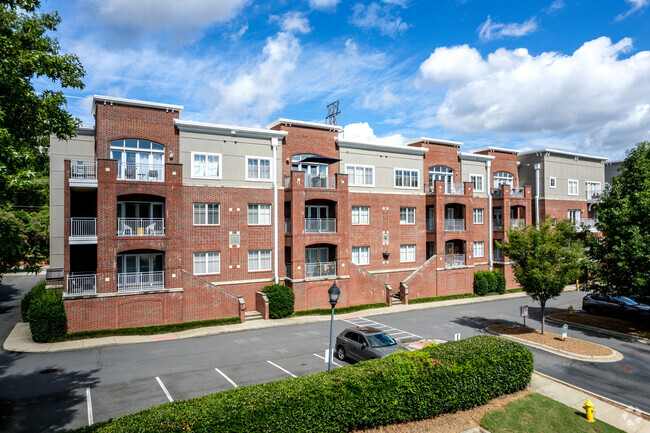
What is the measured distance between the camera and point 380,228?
32.3 m

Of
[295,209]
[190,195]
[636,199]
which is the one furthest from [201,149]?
[636,199]

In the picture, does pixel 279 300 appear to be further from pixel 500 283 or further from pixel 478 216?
pixel 478 216

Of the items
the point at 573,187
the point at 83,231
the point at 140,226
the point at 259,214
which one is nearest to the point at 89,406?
the point at 83,231

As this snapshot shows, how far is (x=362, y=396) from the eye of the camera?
10430 mm

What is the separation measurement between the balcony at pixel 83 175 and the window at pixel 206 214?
5.88 m

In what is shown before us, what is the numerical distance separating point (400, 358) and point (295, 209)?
16367 mm

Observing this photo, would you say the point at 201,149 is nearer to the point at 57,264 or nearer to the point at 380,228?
the point at 57,264

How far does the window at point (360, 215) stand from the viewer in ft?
103

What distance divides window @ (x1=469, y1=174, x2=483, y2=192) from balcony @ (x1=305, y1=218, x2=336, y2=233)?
16700mm

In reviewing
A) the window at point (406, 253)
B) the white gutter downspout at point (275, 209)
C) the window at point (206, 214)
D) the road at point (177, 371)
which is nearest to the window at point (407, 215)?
the window at point (406, 253)

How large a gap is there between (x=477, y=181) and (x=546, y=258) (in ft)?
61.7

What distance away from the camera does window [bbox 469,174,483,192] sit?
3784cm

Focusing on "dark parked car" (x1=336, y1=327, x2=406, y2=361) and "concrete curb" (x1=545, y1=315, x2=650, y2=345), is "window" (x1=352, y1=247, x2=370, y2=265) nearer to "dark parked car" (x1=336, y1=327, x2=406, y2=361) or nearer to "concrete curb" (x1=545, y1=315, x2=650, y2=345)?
"concrete curb" (x1=545, y1=315, x2=650, y2=345)

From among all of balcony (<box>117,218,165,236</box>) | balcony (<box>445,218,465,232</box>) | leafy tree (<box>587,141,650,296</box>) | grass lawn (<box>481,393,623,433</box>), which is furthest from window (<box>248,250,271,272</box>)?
leafy tree (<box>587,141,650,296</box>)
